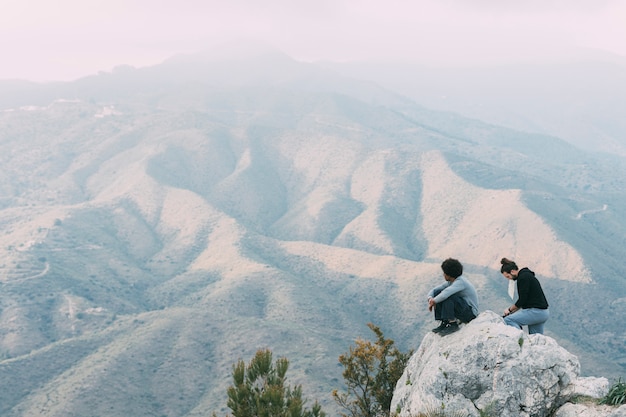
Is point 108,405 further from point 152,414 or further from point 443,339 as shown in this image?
point 443,339

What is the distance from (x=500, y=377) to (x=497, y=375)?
0.12 meters

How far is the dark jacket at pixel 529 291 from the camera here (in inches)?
848

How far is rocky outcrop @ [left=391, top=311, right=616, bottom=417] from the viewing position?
19.5 metres

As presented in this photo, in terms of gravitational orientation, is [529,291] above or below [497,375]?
above

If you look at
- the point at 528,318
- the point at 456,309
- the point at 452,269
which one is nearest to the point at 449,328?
the point at 456,309

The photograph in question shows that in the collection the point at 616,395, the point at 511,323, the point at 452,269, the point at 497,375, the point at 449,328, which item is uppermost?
the point at 452,269

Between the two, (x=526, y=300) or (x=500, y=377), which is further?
(x=526, y=300)

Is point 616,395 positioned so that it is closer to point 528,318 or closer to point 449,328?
point 528,318

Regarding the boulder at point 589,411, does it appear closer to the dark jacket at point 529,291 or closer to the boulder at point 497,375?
the boulder at point 497,375

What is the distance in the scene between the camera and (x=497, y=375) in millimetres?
19844

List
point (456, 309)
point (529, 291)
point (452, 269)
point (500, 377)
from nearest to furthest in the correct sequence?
point (500, 377), point (452, 269), point (529, 291), point (456, 309)

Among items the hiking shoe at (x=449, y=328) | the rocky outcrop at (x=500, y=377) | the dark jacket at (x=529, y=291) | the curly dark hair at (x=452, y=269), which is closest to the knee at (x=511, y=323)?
the dark jacket at (x=529, y=291)

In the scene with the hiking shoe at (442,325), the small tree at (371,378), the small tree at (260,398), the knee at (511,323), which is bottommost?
the small tree at (371,378)

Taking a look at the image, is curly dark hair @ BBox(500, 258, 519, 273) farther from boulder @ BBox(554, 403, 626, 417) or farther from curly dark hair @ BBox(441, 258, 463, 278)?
boulder @ BBox(554, 403, 626, 417)
